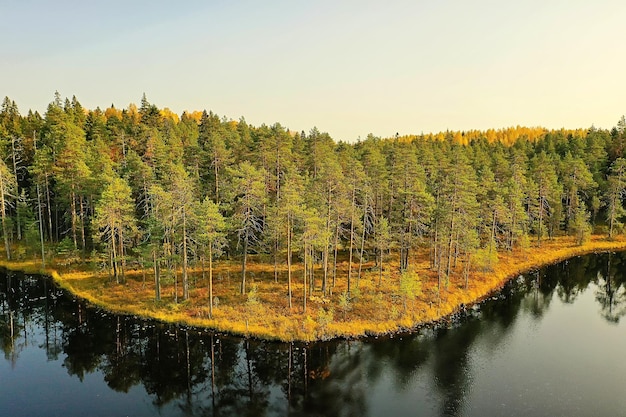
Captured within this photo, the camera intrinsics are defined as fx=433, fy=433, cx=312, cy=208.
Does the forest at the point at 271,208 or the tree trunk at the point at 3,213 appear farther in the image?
the tree trunk at the point at 3,213

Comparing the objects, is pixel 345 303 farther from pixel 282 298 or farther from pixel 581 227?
pixel 581 227

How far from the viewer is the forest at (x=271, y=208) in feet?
144

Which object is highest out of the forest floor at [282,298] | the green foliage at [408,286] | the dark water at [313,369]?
the green foliage at [408,286]

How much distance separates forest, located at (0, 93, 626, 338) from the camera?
43781mm

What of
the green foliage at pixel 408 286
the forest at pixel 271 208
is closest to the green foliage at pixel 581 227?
the forest at pixel 271 208

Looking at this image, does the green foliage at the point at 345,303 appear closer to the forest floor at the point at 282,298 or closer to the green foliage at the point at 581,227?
the forest floor at the point at 282,298

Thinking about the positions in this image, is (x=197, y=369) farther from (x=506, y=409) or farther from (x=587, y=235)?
(x=587, y=235)

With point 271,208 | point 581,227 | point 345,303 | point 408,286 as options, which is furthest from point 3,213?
point 581,227

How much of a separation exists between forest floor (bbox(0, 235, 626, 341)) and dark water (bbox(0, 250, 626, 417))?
1676 millimetres

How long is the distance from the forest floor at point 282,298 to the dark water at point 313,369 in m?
1.68

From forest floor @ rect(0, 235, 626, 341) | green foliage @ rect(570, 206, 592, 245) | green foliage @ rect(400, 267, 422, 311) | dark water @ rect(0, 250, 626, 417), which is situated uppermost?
green foliage @ rect(570, 206, 592, 245)

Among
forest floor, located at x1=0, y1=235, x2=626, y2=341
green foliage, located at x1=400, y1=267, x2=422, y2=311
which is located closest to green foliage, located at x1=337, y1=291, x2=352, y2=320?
forest floor, located at x1=0, y1=235, x2=626, y2=341

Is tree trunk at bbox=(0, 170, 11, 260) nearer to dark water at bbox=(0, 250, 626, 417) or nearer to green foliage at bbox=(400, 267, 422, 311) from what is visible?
dark water at bbox=(0, 250, 626, 417)

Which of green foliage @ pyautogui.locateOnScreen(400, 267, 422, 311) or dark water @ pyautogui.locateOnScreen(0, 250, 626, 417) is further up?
green foliage @ pyautogui.locateOnScreen(400, 267, 422, 311)
